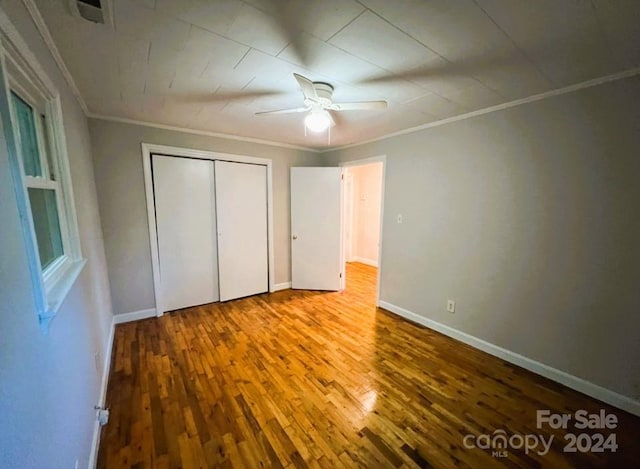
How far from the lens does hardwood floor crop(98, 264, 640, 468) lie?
145 centimetres

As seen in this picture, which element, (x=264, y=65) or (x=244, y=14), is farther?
(x=264, y=65)

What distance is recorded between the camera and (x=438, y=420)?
1674 millimetres

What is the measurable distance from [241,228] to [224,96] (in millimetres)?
1883

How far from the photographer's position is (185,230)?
10.5ft

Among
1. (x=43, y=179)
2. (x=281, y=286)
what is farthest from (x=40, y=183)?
(x=281, y=286)

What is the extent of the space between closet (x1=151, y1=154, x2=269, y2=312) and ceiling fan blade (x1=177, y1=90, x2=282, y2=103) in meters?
1.18

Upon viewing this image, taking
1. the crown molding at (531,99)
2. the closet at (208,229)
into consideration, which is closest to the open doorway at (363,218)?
the closet at (208,229)

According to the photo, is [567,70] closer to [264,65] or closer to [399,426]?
[264,65]

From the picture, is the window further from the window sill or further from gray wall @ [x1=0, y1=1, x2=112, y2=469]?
gray wall @ [x1=0, y1=1, x2=112, y2=469]

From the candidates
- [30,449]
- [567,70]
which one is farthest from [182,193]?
[567,70]

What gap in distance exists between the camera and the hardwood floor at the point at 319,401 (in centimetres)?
145

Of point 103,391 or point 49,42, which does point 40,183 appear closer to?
point 49,42

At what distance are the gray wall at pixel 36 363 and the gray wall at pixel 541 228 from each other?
2.90 metres

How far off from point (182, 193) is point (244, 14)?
243cm
